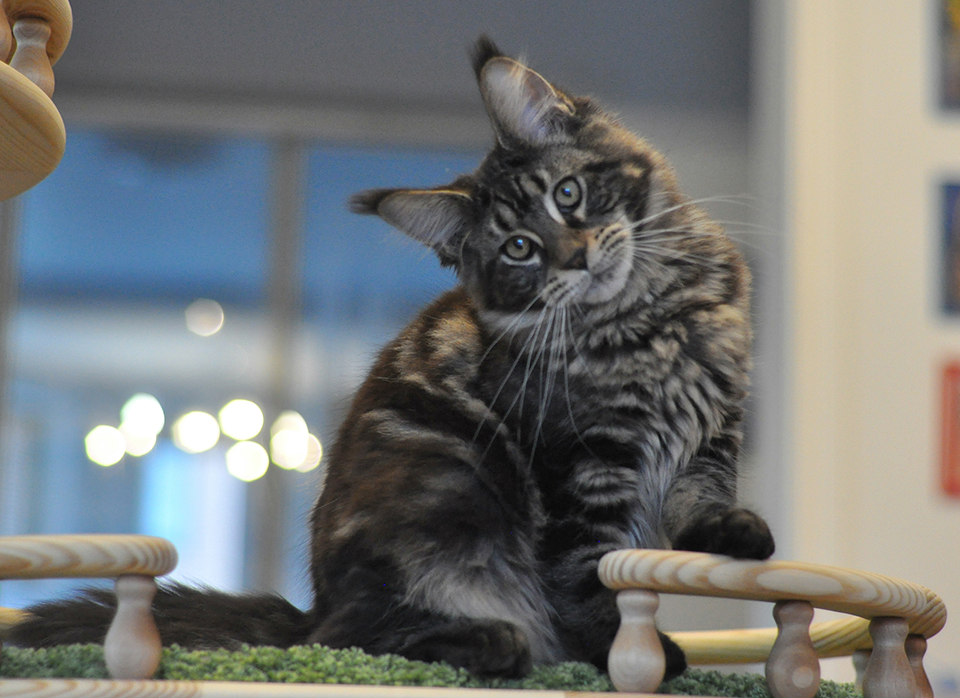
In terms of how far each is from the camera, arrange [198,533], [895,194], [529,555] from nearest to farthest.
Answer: [529,555] < [895,194] < [198,533]

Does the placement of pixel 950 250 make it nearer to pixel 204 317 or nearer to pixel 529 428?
pixel 529 428

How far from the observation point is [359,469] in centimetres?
84

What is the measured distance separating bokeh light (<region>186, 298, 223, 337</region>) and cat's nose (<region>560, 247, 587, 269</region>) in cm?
245

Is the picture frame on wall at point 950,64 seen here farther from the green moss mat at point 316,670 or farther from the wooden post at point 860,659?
the green moss mat at point 316,670

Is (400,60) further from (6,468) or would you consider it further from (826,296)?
(6,468)

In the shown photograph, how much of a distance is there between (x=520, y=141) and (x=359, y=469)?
33cm

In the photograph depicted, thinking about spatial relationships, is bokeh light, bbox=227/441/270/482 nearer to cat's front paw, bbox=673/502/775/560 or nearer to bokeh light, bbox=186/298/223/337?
bokeh light, bbox=186/298/223/337

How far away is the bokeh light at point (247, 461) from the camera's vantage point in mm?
2967

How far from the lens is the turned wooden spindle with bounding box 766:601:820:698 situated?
66 cm

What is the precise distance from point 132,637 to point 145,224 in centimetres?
269

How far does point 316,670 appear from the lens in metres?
0.67

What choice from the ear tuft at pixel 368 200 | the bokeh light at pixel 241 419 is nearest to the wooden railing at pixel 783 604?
the ear tuft at pixel 368 200

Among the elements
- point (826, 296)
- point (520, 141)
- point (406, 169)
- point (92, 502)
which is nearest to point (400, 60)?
point (406, 169)

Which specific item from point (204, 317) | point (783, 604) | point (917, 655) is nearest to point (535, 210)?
point (783, 604)
